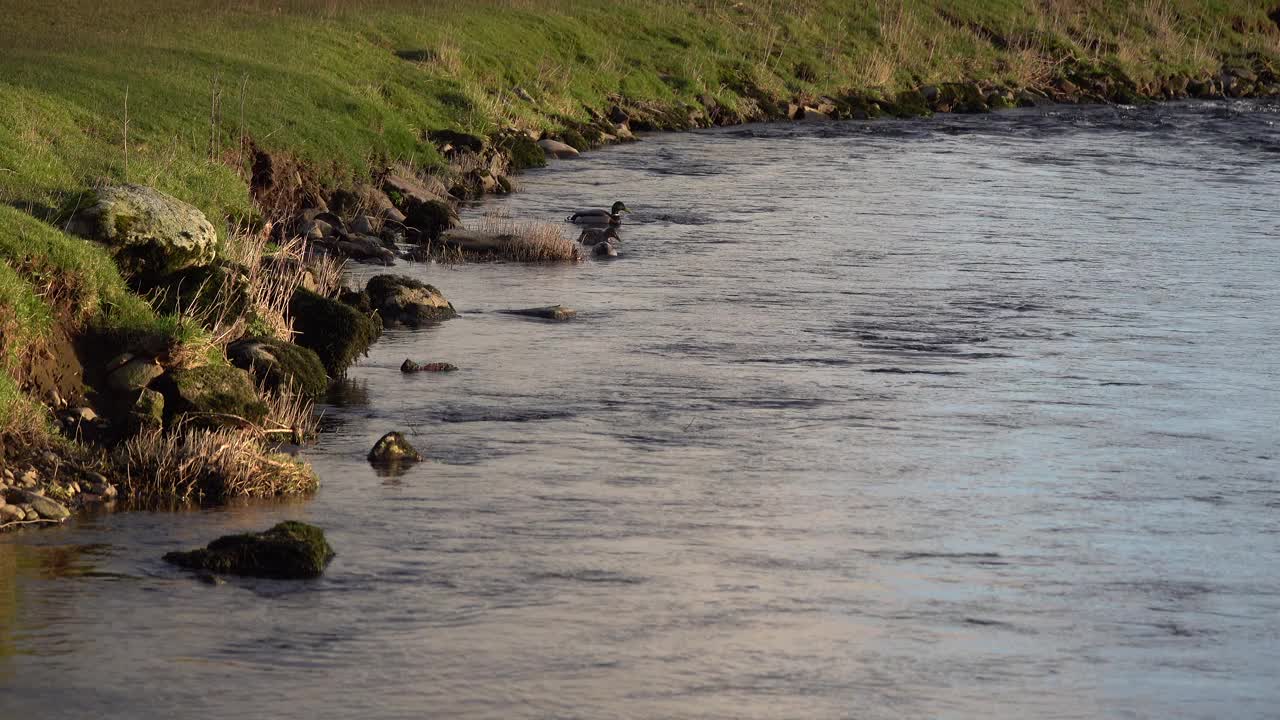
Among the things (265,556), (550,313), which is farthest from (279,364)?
(550,313)

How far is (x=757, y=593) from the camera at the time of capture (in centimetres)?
1450

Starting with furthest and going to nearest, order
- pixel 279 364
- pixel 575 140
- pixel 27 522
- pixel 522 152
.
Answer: pixel 575 140 < pixel 522 152 < pixel 279 364 < pixel 27 522

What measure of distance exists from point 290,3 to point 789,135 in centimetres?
1335

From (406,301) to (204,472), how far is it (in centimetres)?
873

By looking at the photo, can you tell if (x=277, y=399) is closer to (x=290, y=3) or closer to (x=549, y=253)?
(x=549, y=253)

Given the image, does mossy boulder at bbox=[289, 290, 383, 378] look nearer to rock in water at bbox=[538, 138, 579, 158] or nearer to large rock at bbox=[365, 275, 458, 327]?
large rock at bbox=[365, 275, 458, 327]

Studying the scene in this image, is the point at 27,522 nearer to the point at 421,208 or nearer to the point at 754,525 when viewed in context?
the point at 754,525

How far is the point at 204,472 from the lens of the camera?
55.5ft

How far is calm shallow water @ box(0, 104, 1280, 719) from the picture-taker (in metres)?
12.8

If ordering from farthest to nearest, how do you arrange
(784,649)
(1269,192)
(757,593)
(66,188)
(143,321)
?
(1269,192) → (66,188) → (143,321) → (757,593) → (784,649)

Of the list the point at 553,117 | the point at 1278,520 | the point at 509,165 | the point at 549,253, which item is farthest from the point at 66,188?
the point at 553,117

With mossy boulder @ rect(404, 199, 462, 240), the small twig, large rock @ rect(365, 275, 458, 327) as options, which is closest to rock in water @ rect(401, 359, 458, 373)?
large rock @ rect(365, 275, 458, 327)

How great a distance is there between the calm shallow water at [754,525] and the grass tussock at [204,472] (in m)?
0.37

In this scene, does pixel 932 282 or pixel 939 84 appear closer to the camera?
pixel 932 282
